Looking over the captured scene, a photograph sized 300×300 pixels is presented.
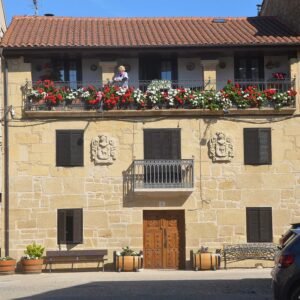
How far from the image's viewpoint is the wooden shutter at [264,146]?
23.1 m

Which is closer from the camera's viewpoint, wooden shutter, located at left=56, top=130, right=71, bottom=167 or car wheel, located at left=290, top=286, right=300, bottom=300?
car wheel, located at left=290, top=286, right=300, bottom=300

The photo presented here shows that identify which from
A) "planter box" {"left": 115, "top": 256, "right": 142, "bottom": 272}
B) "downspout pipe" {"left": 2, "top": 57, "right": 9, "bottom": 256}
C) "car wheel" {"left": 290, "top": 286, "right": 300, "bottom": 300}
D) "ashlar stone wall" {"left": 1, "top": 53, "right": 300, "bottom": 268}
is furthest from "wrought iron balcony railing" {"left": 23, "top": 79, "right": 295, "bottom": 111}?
"car wheel" {"left": 290, "top": 286, "right": 300, "bottom": 300}

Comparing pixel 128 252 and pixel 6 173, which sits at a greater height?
pixel 6 173

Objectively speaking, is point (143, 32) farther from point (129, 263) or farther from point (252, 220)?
point (129, 263)

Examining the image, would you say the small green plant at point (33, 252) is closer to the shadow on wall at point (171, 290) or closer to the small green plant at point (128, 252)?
the small green plant at point (128, 252)

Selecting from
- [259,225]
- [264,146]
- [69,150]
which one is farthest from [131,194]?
[264,146]

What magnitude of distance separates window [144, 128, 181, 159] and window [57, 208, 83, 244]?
3184mm

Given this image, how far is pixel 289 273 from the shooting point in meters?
10.8

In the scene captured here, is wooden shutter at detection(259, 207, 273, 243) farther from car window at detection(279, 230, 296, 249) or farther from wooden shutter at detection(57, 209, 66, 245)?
car window at detection(279, 230, 296, 249)

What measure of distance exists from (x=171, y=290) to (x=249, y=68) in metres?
11.2

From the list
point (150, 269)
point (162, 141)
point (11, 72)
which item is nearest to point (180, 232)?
point (150, 269)

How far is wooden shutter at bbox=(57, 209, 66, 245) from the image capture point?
22641mm

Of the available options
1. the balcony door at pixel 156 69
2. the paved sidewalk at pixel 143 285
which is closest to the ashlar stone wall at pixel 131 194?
the paved sidewalk at pixel 143 285

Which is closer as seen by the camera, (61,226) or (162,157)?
Result: (61,226)
